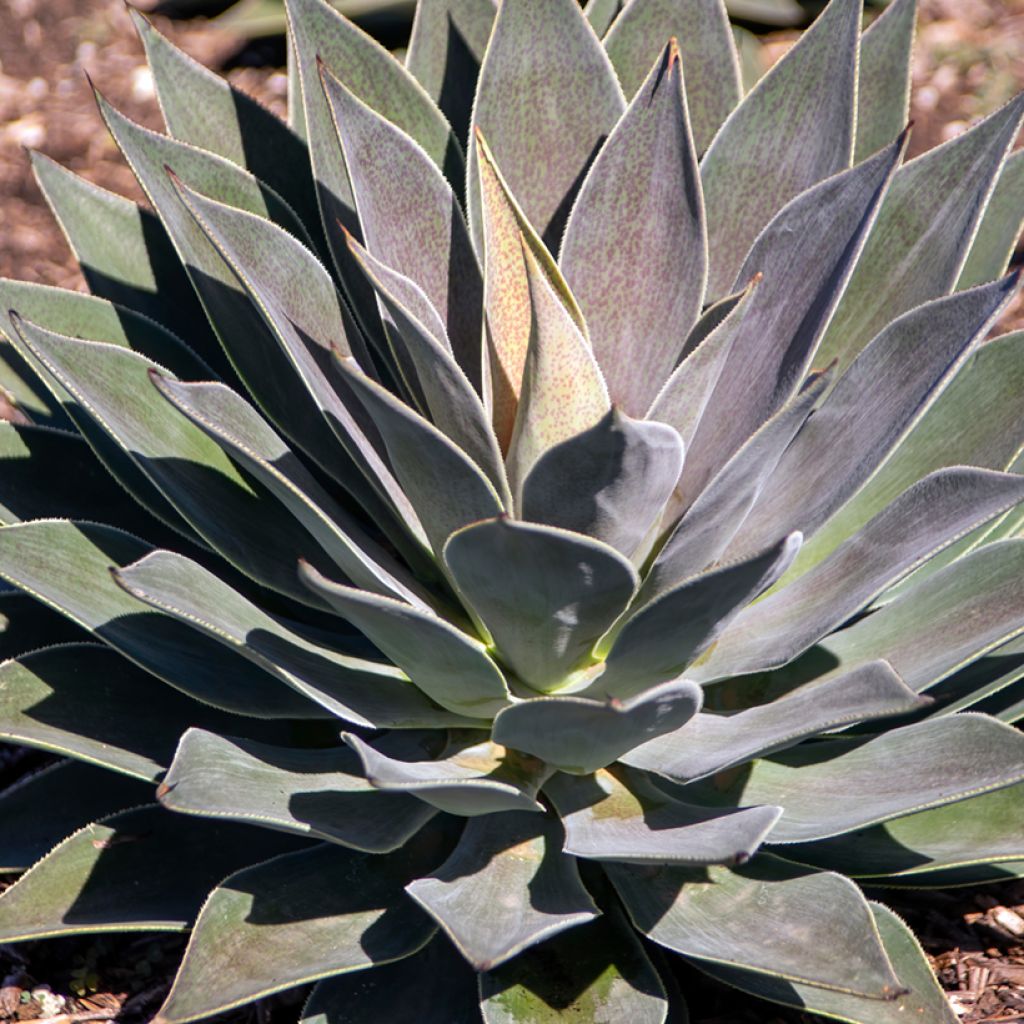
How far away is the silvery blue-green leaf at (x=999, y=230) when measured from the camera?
213 cm

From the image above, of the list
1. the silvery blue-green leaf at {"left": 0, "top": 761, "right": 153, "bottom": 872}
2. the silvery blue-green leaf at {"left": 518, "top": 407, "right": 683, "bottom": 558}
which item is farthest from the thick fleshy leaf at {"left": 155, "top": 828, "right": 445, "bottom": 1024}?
the silvery blue-green leaf at {"left": 518, "top": 407, "right": 683, "bottom": 558}

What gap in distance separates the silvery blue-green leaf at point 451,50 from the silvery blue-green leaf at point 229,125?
276 millimetres

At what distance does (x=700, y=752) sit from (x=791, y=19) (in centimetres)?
300

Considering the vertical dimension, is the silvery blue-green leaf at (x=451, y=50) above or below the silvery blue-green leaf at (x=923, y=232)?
above

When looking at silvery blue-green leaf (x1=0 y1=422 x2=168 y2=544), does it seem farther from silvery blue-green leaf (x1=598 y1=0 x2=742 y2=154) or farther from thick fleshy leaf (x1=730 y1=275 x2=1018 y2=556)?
silvery blue-green leaf (x1=598 y1=0 x2=742 y2=154)

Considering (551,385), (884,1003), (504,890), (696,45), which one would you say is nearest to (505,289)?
(551,385)

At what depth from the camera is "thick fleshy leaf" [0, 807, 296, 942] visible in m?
1.76

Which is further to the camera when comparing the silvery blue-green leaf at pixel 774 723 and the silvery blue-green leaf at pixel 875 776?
the silvery blue-green leaf at pixel 875 776

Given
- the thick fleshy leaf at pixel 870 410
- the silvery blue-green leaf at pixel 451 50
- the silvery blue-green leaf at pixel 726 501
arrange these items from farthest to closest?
1. the silvery blue-green leaf at pixel 451 50
2. the thick fleshy leaf at pixel 870 410
3. the silvery blue-green leaf at pixel 726 501

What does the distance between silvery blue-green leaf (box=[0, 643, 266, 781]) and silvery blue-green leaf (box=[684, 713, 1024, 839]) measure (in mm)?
766

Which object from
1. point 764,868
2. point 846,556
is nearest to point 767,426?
point 846,556

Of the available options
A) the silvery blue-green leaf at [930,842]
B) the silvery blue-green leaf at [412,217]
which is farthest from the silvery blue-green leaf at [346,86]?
the silvery blue-green leaf at [930,842]

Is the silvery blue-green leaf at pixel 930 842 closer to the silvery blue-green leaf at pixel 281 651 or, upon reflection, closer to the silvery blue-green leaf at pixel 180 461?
the silvery blue-green leaf at pixel 281 651

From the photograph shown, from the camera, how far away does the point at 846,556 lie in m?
1.79
